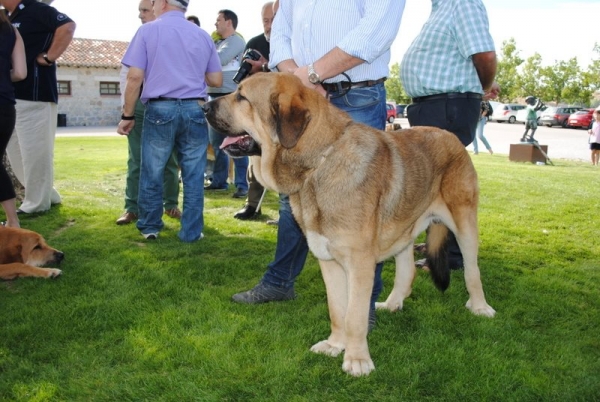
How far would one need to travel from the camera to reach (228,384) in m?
3.05

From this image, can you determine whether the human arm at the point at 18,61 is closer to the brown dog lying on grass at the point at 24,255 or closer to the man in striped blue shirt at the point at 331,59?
the brown dog lying on grass at the point at 24,255

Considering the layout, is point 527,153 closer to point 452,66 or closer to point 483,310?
point 452,66

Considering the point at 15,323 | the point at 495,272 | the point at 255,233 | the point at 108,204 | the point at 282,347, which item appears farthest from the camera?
the point at 108,204

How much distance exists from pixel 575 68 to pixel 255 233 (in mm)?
73185

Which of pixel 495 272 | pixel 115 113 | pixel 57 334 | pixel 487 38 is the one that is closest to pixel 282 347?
pixel 57 334

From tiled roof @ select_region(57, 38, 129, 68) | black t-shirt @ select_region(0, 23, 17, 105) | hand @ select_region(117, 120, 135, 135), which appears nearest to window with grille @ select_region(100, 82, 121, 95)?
tiled roof @ select_region(57, 38, 129, 68)

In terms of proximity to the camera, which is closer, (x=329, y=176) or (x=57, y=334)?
(x=329, y=176)

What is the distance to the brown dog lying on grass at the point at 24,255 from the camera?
15.7 ft

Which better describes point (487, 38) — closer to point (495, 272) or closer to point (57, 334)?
A: point (495, 272)

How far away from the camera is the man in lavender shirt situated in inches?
228

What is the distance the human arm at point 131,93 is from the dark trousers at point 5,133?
1134 mm

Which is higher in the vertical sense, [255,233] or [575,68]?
[575,68]

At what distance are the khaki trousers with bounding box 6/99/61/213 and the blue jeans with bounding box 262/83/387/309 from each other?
173 inches

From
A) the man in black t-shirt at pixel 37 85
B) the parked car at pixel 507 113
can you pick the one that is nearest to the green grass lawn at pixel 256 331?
the man in black t-shirt at pixel 37 85
